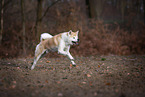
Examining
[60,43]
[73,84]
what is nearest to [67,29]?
[60,43]

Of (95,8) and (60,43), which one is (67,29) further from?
(95,8)

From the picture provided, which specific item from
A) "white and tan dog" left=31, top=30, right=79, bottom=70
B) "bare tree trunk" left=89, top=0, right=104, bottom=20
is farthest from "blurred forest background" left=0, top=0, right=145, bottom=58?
"white and tan dog" left=31, top=30, right=79, bottom=70

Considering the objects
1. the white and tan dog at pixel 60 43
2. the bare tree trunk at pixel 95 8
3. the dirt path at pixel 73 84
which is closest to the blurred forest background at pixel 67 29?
the bare tree trunk at pixel 95 8

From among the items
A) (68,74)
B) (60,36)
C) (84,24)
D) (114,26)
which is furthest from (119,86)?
(114,26)

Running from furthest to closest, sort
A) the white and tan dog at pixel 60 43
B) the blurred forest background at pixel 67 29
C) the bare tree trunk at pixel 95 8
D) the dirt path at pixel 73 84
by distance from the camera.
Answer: the bare tree trunk at pixel 95 8 < the blurred forest background at pixel 67 29 < the white and tan dog at pixel 60 43 < the dirt path at pixel 73 84

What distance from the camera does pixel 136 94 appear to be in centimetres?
429

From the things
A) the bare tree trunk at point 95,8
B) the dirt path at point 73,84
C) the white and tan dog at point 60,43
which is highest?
the bare tree trunk at point 95,8

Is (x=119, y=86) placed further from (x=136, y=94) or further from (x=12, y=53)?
(x=12, y=53)

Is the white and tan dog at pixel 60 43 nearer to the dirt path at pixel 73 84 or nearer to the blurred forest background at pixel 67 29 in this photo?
the dirt path at pixel 73 84

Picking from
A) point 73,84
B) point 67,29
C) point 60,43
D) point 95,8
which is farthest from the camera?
point 95,8

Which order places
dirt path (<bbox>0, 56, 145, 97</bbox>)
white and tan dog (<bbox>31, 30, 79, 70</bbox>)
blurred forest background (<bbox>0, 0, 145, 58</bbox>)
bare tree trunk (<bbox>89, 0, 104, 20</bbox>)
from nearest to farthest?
dirt path (<bbox>0, 56, 145, 97</bbox>)
white and tan dog (<bbox>31, 30, 79, 70</bbox>)
blurred forest background (<bbox>0, 0, 145, 58</bbox>)
bare tree trunk (<bbox>89, 0, 104, 20</bbox>)

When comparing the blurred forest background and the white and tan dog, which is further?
the blurred forest background

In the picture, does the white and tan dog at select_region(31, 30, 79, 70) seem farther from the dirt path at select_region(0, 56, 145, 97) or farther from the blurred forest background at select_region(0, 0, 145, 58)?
the blurred forest background at select_region(0, 0, 145, 58)

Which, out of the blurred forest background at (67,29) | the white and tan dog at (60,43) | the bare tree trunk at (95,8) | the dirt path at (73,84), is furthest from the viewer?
the bare tree trunk at (95,8)
